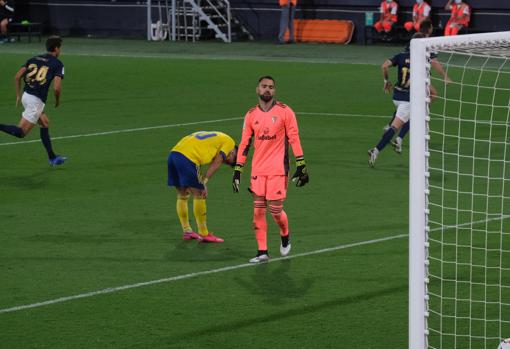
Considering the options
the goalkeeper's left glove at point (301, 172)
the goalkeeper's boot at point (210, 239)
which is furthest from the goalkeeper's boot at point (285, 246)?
the goalkeeper's boot at point (210, 239)

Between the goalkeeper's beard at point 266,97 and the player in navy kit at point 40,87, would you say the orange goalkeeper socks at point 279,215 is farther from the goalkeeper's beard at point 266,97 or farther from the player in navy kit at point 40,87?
the player in navy kit at point 40,87

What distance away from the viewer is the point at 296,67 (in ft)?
111

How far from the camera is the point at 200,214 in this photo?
1329cm

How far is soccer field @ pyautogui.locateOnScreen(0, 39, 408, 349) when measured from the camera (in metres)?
10.3

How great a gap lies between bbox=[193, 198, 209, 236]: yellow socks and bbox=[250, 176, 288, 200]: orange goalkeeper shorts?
3.95ft

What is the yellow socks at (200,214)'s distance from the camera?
13.2m

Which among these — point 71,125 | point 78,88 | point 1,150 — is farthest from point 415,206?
point 78,88

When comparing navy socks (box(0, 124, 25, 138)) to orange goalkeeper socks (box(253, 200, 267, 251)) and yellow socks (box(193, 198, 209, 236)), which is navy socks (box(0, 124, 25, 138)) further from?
orange goalkeeper socks (box(253, 200, 267, 251))

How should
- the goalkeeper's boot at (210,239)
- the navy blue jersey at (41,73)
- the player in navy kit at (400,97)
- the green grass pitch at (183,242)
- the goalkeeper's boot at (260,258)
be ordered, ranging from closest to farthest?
the green grass pitch at (183,242), the goalkeeper's boot at (260,258), the goalkeeper's boot at (210,239), the navy blue jersey at (41,73), the player in navy kit at (400,97)

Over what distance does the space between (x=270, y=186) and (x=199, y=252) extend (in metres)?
1.33

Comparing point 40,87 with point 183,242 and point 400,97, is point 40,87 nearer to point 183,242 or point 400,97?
point 400,97

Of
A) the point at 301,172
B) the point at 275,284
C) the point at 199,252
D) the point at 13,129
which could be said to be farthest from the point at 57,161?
the point at 275,284

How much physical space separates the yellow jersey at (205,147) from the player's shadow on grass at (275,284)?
5.25ft

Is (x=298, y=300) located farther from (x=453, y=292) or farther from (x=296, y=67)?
(x=296, y=67)
